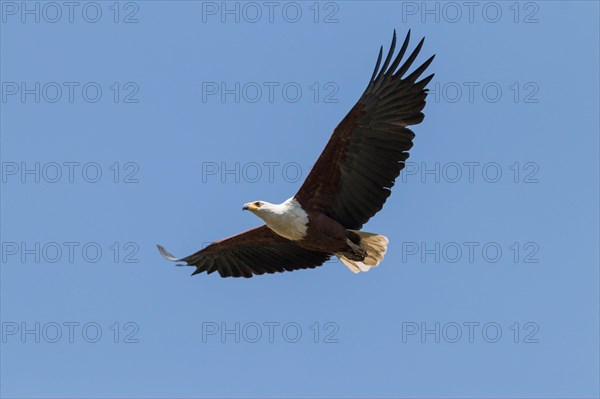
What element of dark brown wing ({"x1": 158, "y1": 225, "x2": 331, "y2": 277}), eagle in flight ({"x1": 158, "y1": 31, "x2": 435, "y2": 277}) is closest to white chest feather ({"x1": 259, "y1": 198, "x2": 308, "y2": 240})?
eagle in flight ({"x1": 158, "y1": 31, "x2": 435, "y2": 277})

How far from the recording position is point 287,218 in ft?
64.8

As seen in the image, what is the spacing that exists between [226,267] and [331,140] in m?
3.44

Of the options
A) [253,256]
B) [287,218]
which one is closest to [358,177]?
[287,218]

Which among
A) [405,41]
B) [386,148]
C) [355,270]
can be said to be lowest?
[355,270]

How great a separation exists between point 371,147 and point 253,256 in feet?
10.5

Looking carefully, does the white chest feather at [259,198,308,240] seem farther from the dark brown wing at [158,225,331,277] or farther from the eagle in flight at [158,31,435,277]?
the dark brown wing at [158,225,331,277]

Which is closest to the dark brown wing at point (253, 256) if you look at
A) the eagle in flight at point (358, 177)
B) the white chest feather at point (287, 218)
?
the eagle in flight at point (358, 177)

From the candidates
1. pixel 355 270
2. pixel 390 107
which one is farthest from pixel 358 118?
pixel 355 270

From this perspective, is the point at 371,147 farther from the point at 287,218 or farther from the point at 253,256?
the point at 253,256

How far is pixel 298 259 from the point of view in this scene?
69.9 ft

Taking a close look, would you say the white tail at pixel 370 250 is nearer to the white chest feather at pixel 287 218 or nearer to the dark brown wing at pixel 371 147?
the dark brown wing at pixel 371 147

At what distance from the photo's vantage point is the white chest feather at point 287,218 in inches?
778

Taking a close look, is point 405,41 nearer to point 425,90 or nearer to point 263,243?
point 425,90

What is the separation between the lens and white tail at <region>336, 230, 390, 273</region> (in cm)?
2030
